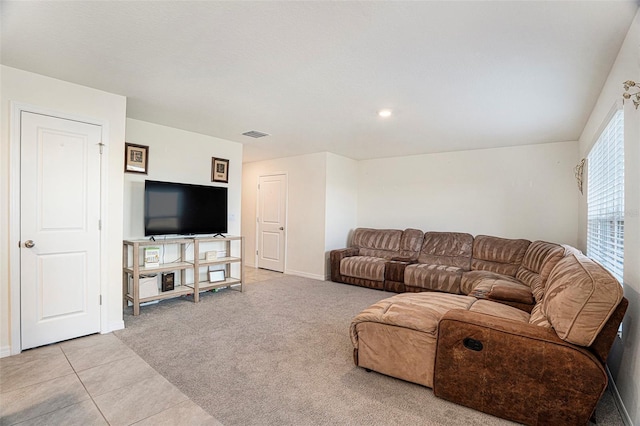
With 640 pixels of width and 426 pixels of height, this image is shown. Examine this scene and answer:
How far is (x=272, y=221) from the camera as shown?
6.55 metres

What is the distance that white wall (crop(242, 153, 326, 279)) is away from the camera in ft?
19.0

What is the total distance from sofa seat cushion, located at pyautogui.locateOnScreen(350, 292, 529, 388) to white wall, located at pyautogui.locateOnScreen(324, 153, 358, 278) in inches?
132

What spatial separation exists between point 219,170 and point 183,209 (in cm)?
93

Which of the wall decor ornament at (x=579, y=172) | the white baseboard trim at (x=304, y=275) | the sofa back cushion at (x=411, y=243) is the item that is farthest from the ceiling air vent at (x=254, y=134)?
the wall decor ornament at (x=579, y=172)

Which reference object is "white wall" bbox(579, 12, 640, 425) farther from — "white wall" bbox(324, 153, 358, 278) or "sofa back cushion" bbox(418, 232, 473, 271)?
"white wall" bbox(324, 153, 358, 278)

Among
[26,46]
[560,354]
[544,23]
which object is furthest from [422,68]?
[26,46]

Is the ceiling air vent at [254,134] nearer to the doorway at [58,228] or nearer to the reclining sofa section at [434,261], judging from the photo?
the doorway at [58,228]

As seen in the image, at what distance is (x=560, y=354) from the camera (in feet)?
5.50

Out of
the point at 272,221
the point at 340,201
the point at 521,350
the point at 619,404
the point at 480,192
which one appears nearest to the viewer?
the point at 521,350

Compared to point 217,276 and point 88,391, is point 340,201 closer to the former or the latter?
point 217,276

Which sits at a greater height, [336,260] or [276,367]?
[336,260]

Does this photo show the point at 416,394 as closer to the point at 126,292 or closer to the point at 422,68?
the point at 422,68

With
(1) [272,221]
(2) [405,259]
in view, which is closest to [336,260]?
(2) [405,259]

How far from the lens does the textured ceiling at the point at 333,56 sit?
70.4 inches
